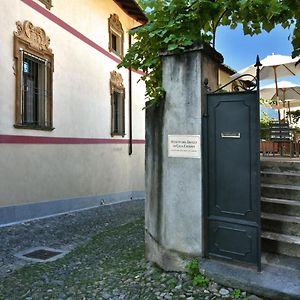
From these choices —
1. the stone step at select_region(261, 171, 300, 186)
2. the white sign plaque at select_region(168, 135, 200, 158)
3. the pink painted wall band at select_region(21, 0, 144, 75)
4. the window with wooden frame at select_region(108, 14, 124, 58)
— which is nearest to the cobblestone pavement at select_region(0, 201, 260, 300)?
the white sign plaque at select_region(168, 135, 200, 158)

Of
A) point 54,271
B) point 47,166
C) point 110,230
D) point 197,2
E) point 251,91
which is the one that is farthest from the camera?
point 47,166

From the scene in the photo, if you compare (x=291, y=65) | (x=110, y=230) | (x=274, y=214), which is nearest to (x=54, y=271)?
(x=110, y=230)

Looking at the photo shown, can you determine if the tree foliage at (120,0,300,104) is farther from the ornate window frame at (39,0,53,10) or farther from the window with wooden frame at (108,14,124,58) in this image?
the window with wooden frame at (108,14,124,58)

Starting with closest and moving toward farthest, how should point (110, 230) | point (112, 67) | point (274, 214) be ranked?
point (274, 214) → point (110, 230) → point (112, 67)

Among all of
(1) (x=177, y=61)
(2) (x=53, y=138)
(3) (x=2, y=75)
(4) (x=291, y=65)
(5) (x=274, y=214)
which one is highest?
(4) (x=291, y=65)

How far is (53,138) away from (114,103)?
154 inches

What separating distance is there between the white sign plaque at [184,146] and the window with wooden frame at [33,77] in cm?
439

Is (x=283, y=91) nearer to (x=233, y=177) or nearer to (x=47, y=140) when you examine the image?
(x=47, y=140)

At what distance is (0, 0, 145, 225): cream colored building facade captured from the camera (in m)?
7.24

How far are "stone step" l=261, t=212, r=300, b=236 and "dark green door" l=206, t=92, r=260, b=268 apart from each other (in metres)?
0.53

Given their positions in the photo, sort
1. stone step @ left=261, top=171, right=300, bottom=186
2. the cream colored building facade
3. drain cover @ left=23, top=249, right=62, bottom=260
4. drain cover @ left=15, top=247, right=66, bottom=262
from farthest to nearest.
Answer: the cream colored building facade < drain cover @ left=23, top=249, right=62, bottom=260 < drain cover @ left=15, top=247, right=66, bottom=262 < stone step @ left=261, top=171, right=300, bottom=186

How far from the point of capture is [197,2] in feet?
12.6

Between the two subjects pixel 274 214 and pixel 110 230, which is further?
pixel 110 230

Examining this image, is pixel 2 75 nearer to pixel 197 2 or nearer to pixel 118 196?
pixel 197 2
